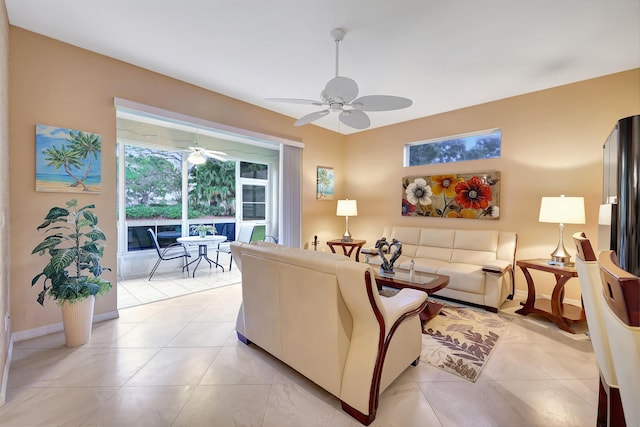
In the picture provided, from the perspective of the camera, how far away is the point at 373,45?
8.44 feet

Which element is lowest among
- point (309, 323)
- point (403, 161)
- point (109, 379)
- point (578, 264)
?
point (109, 379)

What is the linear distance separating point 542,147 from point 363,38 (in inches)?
110

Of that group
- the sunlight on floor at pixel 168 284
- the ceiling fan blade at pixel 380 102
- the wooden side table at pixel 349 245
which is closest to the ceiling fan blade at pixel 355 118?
the ceiling fan blade at pixel 380 102

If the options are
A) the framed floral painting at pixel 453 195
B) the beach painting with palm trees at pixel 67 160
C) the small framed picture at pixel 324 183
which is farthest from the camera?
the small framed picture at pixel 324 183

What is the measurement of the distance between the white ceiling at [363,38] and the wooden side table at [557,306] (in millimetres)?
2162

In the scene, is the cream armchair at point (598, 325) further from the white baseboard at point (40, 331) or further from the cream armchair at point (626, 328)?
the white baseboard at point (40, 331)

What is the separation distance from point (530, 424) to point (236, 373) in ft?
6.16

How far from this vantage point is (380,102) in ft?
7.93

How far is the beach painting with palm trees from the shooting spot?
98.1 inches

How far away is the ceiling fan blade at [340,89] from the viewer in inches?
86.7

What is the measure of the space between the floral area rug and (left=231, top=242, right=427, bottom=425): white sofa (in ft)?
1.06

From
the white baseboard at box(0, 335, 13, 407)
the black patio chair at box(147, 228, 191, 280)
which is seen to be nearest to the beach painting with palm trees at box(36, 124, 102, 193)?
the white baseboard at box(0, 335, 13, 407)

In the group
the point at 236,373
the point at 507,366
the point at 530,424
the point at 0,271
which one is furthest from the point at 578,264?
the point at 0,271

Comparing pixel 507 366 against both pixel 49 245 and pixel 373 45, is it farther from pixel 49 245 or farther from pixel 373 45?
pixel 49 245
